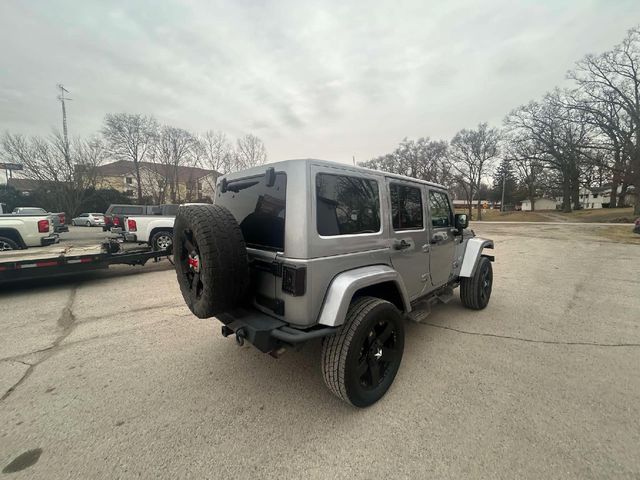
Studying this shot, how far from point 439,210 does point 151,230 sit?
362 inches

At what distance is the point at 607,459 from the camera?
179cm

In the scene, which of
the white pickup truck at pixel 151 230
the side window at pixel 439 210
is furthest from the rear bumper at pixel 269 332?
the white pickup truck at pixel 151 230

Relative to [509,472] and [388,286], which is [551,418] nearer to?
[509,472]

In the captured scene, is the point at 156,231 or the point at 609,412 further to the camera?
the point at 156,231

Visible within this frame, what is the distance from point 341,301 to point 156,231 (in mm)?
9267

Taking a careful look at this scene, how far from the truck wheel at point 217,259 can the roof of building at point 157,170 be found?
131ft

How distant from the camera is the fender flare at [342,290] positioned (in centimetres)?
205

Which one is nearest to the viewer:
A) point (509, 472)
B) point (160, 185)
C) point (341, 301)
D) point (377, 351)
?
point (509, 472)

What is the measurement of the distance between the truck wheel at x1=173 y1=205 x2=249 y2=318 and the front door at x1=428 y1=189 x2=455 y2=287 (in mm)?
2281

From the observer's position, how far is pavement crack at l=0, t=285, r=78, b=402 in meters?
2.62

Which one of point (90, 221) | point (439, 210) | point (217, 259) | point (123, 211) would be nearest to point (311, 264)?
point (217, 259)

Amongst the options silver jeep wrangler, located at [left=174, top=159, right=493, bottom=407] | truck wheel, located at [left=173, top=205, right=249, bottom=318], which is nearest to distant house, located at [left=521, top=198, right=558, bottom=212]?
silver jeep wrangler, located at [left=174, top=159, right=493, bottom=407]

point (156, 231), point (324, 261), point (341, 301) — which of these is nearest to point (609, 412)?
point (341, 301)

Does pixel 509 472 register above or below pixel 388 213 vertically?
below
